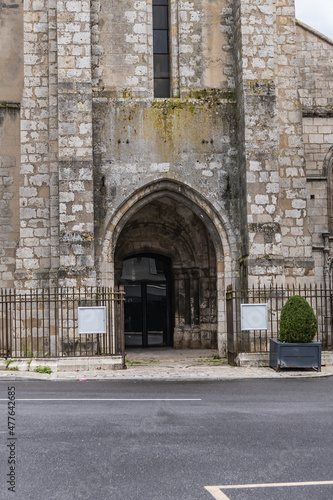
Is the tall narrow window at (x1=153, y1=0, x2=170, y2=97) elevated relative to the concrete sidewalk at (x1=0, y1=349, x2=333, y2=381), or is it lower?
elevated

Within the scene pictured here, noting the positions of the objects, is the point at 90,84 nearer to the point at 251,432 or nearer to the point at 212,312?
the point at 212,312

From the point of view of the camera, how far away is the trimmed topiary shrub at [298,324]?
12.8 metres

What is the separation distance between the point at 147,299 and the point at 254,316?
6.75 meters

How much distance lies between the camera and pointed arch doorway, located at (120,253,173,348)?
1995cm

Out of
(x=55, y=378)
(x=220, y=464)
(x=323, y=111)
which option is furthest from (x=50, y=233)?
(x=220, y=464)

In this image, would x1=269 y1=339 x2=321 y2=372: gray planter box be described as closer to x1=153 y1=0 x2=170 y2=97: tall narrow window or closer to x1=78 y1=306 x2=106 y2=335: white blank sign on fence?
x1=78 y1=306 x2=106 y2=335: white blank sign on fence

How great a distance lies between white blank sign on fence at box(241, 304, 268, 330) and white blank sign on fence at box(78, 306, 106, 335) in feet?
9.32

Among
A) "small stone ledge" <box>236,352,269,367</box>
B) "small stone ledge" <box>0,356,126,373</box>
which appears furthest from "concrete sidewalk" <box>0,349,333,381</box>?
"small stone ledge" <box>236,352,269,367</box>

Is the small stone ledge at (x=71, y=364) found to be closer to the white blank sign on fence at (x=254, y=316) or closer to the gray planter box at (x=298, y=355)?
the white blank sign on fence at (x=254, y=316)

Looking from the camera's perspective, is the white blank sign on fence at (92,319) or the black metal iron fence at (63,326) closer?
the white blank sign on fence at (92,319)

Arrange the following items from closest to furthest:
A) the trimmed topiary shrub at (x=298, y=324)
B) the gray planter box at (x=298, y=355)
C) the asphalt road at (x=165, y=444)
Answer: the asphalt road at (x=165, y=444)
the gray planter box at (x=298, y=355)
the trimmed topiary shrub at (x=298, y=324)

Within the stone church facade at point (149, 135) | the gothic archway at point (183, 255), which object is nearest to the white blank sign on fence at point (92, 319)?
the stone church facade at point (149, 135)

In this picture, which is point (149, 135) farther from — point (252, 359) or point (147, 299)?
point (147, 299)

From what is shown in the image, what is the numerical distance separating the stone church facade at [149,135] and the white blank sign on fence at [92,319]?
1.16 meters
